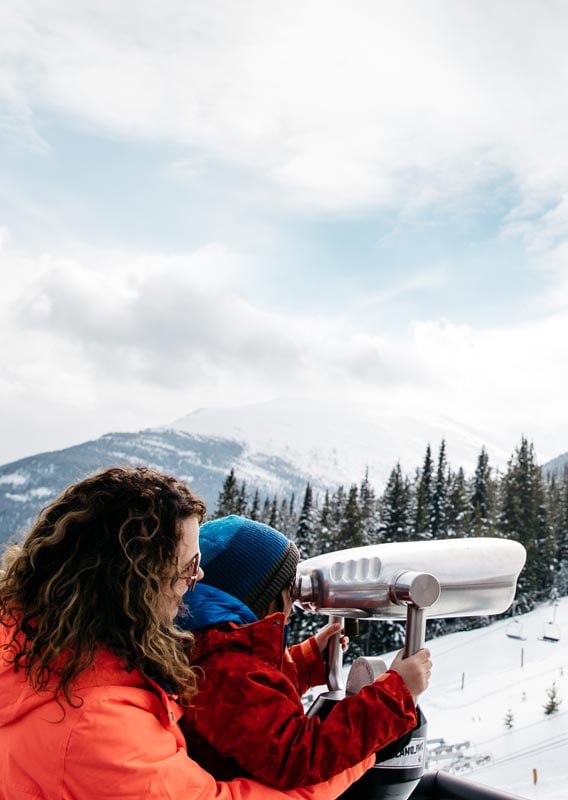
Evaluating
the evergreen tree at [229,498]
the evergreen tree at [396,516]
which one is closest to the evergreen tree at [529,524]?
the evergreen tree at [396,516]

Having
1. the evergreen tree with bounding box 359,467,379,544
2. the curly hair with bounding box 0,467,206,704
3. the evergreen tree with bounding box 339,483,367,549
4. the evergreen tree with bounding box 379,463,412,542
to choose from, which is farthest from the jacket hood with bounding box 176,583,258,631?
the evergreen tree with bounding box 379,463,412,542

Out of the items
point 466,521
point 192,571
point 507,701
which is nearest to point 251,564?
point 192,571

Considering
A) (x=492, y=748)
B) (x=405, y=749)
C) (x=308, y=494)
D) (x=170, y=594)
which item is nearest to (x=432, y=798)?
(x=405, y=749)

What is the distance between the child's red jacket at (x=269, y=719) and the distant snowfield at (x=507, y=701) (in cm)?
1833

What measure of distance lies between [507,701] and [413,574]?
111 ft

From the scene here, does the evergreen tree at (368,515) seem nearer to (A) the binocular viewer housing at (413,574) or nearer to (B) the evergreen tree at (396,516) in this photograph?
(B) the evergreen tree at (396,516)

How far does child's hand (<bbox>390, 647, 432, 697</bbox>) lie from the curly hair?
1.67ft

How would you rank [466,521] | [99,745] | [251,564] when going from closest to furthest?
Result: [99,745] < [251,564] < [466,521]

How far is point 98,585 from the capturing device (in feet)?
5.07

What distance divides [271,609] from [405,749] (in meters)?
0.50

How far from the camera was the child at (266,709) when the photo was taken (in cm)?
156

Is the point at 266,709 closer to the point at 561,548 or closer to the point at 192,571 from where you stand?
the point at 192,571

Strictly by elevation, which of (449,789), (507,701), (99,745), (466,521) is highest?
(466,521)

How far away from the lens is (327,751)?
157 centimetres
